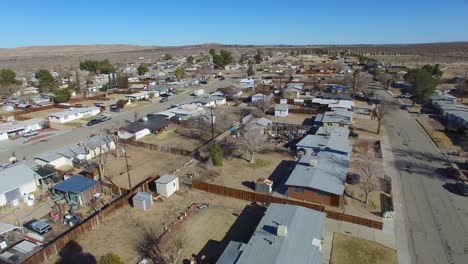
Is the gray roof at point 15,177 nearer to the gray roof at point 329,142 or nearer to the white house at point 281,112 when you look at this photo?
the gray roof at point 329,142

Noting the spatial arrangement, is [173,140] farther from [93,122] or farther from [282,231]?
[282,231]

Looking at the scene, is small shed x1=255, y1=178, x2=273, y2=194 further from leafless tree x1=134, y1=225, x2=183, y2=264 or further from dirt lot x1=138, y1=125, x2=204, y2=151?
dirt lot x1=138, y1=125, x2=204, y2=151

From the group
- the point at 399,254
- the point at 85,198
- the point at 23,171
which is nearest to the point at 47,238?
the point at 85,198

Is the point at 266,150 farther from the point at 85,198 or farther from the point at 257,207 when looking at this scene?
the point at 85,198

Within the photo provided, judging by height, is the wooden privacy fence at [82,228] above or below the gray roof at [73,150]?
below

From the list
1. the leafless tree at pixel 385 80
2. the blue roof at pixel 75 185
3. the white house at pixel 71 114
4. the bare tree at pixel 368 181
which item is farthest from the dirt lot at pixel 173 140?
the leafless tree at pixel 385 80
